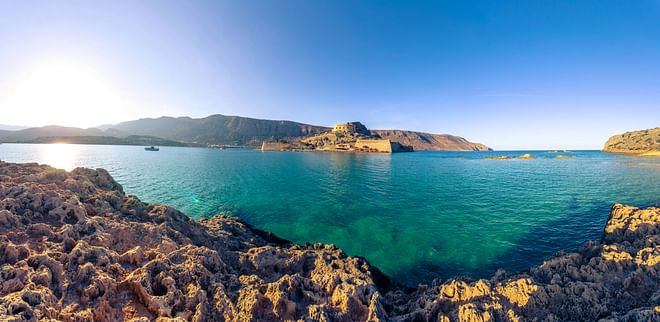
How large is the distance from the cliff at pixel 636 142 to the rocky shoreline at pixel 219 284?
15124cm

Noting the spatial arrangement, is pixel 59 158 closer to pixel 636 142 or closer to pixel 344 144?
pixel 344 144

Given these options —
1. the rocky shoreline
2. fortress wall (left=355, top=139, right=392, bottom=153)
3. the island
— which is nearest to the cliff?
the island

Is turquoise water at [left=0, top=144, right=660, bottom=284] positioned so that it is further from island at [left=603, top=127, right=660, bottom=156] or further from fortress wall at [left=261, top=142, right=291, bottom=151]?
fortress wall at [left=261, top=142, right=291, bottom=151]

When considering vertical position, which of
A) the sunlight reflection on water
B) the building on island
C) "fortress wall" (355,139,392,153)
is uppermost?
the building on island

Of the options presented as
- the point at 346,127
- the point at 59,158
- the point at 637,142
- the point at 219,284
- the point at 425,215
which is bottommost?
the point at 59,158

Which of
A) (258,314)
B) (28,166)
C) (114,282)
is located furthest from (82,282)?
(28,166)

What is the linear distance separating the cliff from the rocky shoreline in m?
151

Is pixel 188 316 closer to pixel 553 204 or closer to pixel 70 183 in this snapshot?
pixel 70 183

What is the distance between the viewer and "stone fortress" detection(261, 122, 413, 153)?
126625 millimetres

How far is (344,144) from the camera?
135 m

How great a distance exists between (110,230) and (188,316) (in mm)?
4625

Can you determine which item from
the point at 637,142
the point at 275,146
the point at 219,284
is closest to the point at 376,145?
the point at 275,146

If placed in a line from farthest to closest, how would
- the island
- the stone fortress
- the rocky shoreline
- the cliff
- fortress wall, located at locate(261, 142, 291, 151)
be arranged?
fortress wall, located at locate(261, 142, 291, 151)
the stone fortress
the cliff
the island
the rocky shoreline

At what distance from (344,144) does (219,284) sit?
130m
